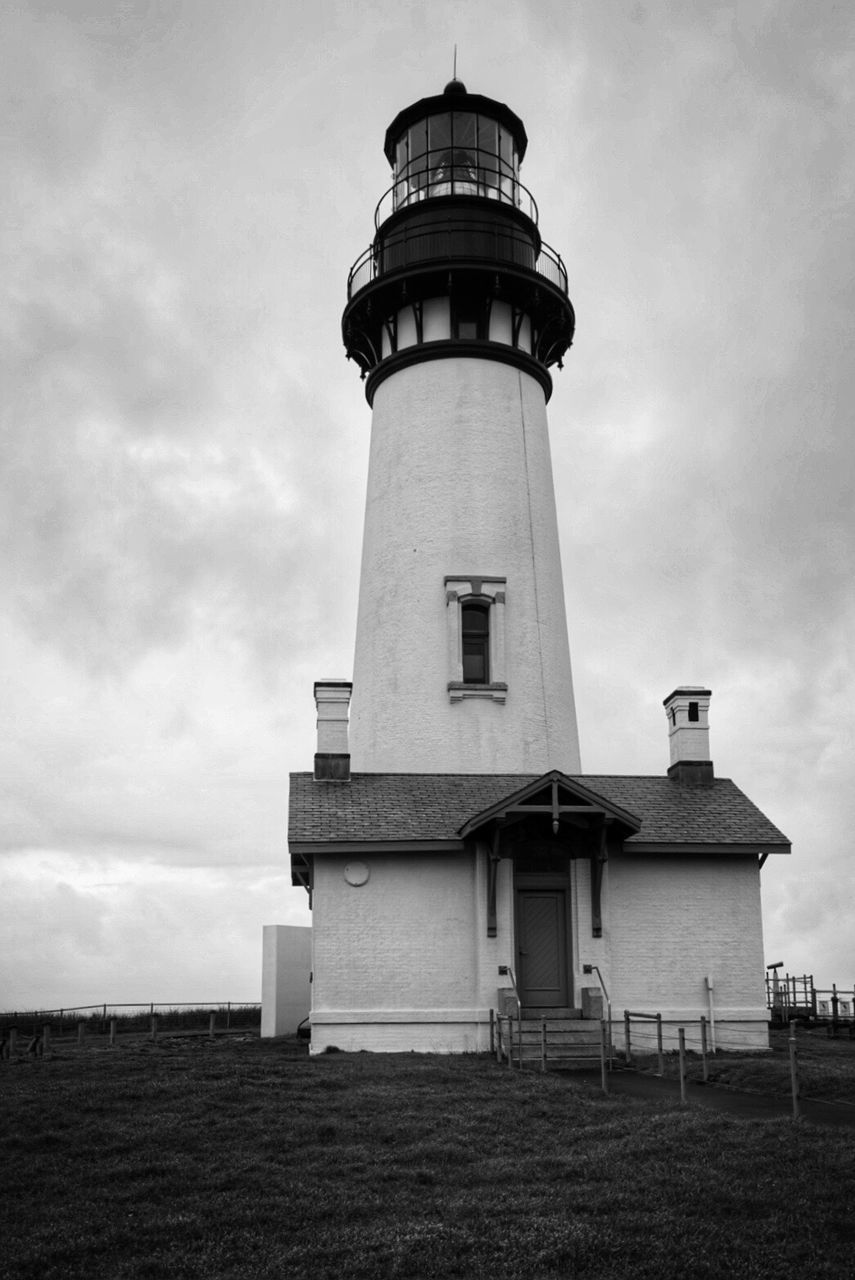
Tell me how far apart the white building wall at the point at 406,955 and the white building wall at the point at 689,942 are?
2073mm

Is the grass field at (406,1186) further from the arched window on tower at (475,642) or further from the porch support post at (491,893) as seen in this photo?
the arched window on tower at (475,642)

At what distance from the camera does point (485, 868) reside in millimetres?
21703

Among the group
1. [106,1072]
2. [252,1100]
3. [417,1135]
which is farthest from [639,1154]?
[106,1072]

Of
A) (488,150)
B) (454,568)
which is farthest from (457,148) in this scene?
(454,568)

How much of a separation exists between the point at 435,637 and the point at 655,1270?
17577mm

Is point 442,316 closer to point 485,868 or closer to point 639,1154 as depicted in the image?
point 485,868

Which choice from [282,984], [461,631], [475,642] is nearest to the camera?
[461,631]

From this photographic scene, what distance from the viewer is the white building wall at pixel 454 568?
81.4 ft

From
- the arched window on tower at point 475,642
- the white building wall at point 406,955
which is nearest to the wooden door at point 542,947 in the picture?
the white building wall at point 406,955

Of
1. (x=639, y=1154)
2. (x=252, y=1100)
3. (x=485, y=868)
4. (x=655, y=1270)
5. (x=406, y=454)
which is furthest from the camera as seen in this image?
(x=406, y=454)

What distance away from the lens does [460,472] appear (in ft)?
85.7

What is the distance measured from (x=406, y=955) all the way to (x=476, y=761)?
14.4 feet

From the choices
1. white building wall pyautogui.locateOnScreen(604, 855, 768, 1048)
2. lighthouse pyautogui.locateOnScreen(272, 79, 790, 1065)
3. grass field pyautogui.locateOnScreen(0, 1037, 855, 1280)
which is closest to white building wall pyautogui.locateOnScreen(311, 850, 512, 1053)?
lighthouse pyautogui.locateOnScreen(272, 79, 790, 1065)

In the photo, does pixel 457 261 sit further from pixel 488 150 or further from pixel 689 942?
pixel 689 942
